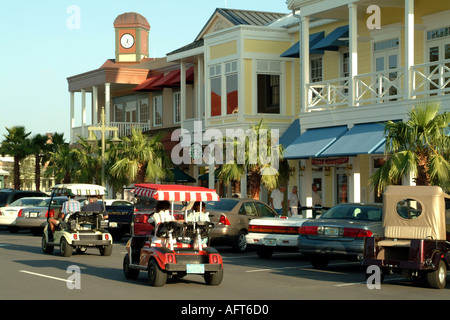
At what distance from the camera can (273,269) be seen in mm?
17234

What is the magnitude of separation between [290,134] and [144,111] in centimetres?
1596

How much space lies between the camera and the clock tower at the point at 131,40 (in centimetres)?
4966

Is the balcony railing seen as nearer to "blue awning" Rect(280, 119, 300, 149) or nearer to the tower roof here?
"blue awning" Rect(280, 119, 300, 149)

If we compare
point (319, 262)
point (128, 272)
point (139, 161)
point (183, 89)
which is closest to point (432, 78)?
point (319, 262)

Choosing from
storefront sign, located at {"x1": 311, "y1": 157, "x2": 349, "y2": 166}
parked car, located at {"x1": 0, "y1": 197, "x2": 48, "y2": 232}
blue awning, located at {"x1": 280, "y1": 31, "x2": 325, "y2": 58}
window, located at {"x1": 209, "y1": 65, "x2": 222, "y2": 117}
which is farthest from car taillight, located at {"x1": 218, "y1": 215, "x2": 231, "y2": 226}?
window, located at {"x1": 209, "y1": 65, "x2": 222, "y2": 117}

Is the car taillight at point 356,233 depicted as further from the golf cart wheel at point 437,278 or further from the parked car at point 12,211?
the parked car at point 12,211

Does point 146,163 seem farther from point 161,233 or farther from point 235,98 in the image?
point 161,233

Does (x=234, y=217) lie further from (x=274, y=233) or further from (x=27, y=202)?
(x=27, y=202)

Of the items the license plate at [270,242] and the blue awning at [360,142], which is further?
the blue awning at [360,142]

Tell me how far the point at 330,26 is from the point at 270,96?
3.85 m

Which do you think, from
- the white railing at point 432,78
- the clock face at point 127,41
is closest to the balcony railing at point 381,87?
the white railing at point 432,78

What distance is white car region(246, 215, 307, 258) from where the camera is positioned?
19.5 metres

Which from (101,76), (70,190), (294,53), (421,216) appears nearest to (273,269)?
(421,216)

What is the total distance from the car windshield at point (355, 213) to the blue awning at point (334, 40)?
1093cm
